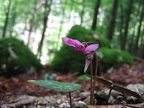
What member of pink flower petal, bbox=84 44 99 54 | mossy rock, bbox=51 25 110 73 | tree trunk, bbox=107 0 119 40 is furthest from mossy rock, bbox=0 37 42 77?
pink flower petal, bbox=84 44 99 54

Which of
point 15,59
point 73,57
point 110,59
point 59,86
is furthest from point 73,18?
point 59,86

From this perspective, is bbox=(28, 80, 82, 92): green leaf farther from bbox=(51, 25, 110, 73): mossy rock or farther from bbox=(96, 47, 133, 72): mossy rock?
bbox=(51, 25, 110, 73): mossy rock

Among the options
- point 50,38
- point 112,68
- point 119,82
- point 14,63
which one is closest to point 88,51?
point 119,82

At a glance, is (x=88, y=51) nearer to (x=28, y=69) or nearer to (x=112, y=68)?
(x=112, y=68)

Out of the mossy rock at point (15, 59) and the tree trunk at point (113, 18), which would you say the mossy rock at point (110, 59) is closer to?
the mossy rock at point (15, 59)

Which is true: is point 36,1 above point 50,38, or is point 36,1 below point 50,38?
above

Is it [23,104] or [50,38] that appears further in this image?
[50,38]

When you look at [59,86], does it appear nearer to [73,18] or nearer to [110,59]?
[110,59]

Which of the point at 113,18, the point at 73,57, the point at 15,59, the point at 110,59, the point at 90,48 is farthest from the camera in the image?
the point at 113,18
